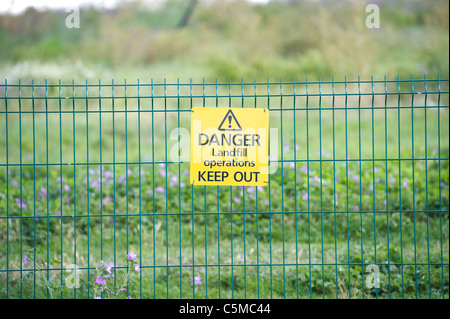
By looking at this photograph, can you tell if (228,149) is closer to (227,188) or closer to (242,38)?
(227,188)

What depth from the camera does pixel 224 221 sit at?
253 inches

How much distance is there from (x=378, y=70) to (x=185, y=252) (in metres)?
10.8

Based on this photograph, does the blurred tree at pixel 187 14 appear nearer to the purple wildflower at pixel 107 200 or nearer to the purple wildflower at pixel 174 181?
the purple wildflower at pixel 174 181

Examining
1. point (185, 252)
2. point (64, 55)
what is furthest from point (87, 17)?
point (185, 252)

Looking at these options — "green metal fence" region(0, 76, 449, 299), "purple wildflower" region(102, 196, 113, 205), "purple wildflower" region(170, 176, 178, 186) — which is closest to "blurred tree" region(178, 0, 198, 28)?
"green metal fence" region(0, 76, 449, 299)

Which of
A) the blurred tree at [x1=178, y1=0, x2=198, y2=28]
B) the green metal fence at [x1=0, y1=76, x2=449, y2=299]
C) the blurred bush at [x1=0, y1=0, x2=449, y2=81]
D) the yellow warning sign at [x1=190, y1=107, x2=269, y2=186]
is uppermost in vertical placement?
the blurred tree at [x1=178, y1=0, x2=198, y2=28]

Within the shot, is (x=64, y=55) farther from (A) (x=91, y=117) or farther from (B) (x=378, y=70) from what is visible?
(B) (x=378, y=70)

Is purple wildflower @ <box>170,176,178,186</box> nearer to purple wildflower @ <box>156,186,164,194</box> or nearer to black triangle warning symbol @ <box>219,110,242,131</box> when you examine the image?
purple wildflower @ <box>156,186,164,194</box>

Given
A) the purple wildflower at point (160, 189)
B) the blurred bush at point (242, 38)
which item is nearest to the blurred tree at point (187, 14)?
the blurred bush at point (242, 38)

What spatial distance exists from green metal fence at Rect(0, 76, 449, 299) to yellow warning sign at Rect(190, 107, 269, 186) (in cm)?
15

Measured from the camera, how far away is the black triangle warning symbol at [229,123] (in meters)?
3.98

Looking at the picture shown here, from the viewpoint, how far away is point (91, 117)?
40.4 ft

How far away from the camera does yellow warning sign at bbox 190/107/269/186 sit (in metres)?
3.98

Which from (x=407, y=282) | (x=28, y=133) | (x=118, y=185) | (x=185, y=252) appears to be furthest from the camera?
(x=28, y=133)
